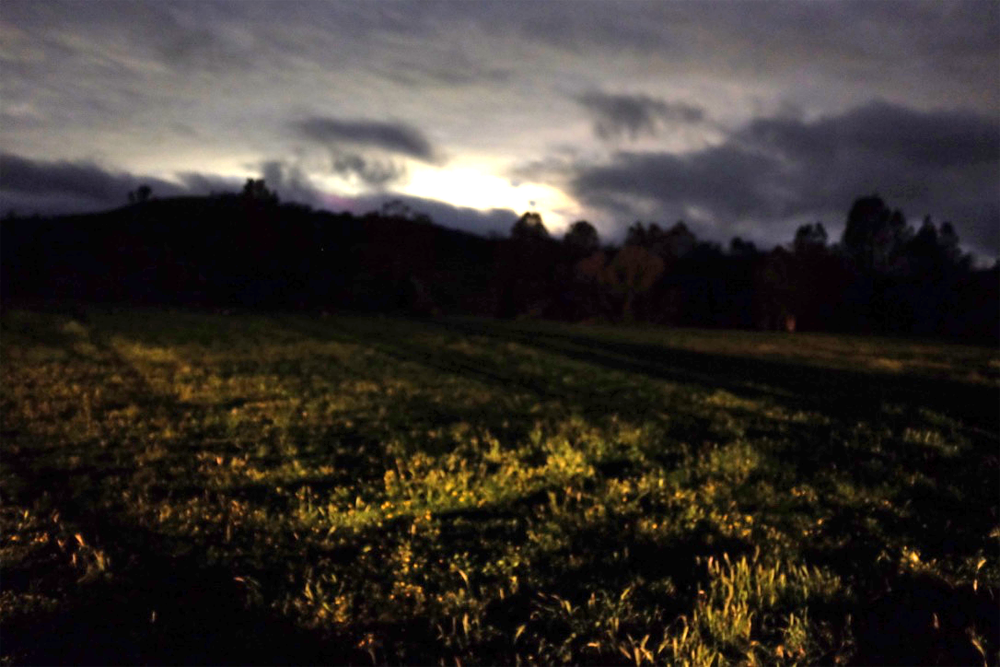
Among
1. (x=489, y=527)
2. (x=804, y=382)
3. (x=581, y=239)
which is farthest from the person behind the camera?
(x=581, y=239)

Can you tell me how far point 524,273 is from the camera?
83312 millimetres

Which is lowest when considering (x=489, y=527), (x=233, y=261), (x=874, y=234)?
(x=489, y=527)

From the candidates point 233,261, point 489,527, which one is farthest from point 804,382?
point 233,261

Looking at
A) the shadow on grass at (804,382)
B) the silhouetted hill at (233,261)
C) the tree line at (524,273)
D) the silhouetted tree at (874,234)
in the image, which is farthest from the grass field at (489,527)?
the silhouetted tree at (874,234)

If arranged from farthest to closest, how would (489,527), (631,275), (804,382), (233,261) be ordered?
(233,261) → (631,275) → (804,382) → (489,527)

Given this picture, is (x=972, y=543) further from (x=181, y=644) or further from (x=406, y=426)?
(x=406, y=426)

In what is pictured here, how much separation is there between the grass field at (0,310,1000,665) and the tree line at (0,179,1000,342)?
49815 mm

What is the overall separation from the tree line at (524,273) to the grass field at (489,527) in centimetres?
4982

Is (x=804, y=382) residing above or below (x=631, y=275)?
below

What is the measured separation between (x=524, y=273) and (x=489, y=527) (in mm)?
76722

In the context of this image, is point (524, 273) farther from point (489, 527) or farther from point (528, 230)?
point (489, 527)

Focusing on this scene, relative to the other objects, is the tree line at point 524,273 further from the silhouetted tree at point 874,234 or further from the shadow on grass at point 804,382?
the shadow on grass at point 804,382

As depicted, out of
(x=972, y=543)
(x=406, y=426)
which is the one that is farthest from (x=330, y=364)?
(x=972, y=543)

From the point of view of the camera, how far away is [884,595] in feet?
19.3
